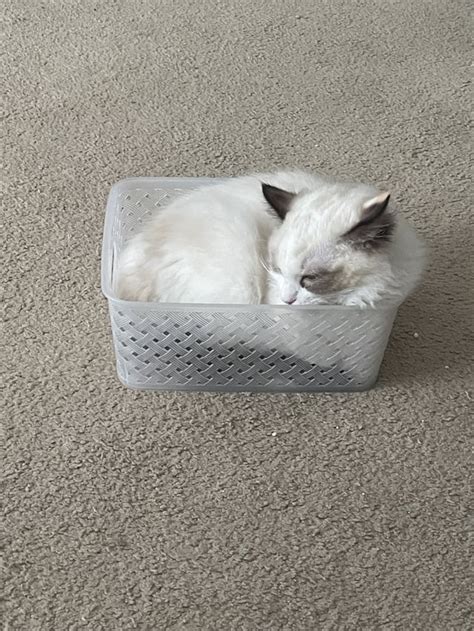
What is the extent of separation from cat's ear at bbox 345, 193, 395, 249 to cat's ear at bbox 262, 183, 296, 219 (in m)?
0.11

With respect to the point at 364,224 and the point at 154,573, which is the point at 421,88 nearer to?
the point at 364,224

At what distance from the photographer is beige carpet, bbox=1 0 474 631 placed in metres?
1.13

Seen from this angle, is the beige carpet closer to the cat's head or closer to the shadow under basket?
the shadow under basket

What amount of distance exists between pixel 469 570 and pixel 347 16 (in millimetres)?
1659

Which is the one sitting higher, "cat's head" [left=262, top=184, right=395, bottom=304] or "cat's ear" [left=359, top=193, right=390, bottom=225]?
"cat's ear" [left=359, top=193, right=390, bottom=225]

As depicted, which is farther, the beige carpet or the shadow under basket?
the shadow under basket

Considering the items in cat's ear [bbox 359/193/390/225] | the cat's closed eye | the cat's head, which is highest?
cat's ear [bbox 359/193/390/225]

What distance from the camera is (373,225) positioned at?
1211mm

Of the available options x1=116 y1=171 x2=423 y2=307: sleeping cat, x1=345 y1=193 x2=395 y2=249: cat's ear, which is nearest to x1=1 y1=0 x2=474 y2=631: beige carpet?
x1=116 y1=171 x2=423 y2=307: sleeping cat

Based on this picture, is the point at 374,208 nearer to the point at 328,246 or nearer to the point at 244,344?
the point at 328,246

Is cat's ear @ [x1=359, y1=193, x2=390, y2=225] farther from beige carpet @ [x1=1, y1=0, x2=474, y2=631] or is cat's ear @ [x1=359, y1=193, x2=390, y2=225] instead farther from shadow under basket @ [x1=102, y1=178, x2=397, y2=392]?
beige carpet @ [x1=1, y1=0, x2=474, y2=631]

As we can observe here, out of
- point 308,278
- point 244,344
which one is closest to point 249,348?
point 244,344

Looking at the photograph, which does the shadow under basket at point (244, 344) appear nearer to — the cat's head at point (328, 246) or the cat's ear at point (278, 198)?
the cat's head at point (328, 246)

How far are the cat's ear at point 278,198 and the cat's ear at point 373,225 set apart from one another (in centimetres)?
11
